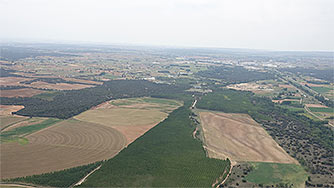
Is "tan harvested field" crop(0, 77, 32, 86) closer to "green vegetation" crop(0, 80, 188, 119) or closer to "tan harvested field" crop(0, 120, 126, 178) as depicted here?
"green vegetation" crop(0, 80, 188, 119)

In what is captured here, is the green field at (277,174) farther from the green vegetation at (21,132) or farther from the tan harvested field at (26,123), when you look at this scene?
the tan harvested field at (26,123)

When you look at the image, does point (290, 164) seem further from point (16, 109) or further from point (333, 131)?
point (16, 109)

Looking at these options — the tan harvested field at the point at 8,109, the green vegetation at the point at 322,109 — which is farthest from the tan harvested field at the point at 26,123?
the green vegetation at the point at 322,109

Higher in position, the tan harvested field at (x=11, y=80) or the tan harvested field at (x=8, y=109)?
the tan harvested field at (x=11, y=80)

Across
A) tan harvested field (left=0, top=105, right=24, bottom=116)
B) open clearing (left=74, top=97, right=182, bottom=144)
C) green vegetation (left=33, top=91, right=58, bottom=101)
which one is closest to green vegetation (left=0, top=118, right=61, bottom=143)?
open clearing (left=74, top=97, right=182, bottom=144)

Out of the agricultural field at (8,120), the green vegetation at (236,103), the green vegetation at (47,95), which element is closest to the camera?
the agricultural field at (8,120)

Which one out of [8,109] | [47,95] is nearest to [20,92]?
[47,95]

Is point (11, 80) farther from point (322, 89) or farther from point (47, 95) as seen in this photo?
point (322, 89)
